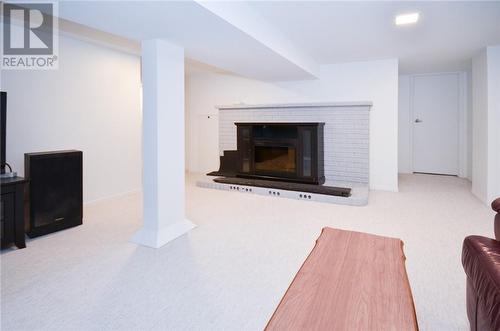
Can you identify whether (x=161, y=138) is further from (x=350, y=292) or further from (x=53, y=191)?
(x=350, y=292)

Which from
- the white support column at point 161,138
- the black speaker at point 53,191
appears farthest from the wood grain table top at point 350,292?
the black speaker at point 53,191

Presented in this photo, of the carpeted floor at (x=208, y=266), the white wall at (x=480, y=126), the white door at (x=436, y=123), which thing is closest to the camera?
the carpeted floor at (x=208, y=266)

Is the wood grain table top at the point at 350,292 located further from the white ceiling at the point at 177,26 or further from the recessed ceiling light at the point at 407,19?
the recessed ceiling light at the point at 407,19

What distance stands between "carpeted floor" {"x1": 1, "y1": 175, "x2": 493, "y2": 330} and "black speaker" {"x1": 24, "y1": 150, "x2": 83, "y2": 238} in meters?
0.13

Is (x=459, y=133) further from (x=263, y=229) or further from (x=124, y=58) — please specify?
(x=124, y=58)

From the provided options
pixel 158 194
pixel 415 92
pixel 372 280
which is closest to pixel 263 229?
pixel 158 194

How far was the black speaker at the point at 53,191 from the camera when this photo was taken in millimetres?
3016

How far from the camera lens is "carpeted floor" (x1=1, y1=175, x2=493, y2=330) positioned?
1.83 meters

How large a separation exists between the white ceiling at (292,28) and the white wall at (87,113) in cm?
160

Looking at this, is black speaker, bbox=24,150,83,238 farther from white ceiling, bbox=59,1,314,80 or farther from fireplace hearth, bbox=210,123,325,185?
fireplace hearth, bbox=210,123,325,185

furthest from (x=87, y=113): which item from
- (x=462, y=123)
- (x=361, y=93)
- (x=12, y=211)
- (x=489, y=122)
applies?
(x=462, y=123)

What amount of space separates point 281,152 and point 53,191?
3.38 metres

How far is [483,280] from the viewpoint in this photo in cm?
135

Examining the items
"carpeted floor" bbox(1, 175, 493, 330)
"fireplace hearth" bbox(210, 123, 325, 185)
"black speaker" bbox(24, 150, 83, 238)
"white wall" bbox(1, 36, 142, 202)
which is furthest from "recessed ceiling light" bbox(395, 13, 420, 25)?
"white wall" bbox(1, 36, 142, 202)
